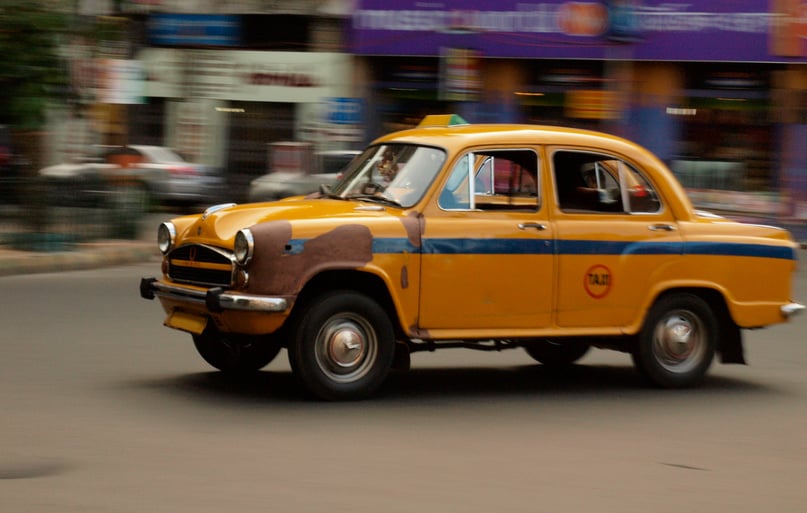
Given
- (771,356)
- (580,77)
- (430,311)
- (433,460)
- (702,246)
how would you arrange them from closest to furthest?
1. (433,460)
2. (430,311)
3. (702,246)
4. (771,356)
5. (580,77)

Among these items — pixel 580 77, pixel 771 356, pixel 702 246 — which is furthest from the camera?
pixel 580 77

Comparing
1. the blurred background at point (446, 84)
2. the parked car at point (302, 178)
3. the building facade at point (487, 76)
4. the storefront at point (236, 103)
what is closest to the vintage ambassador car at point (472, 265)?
the blurred background at point (446, 84)

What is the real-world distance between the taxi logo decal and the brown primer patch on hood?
61.8 inches

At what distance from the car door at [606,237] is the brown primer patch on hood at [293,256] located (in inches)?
56.6

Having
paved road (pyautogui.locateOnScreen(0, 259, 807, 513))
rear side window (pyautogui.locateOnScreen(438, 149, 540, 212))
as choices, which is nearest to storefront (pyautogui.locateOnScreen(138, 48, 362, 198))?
paved road (pyautogui.locateOnScreen(0, 259, 807, 513))

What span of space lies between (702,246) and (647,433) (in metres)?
1.85

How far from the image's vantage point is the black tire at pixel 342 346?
26.7 ft

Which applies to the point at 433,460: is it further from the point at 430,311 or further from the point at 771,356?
the point at 771,356

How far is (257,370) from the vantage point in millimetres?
9500

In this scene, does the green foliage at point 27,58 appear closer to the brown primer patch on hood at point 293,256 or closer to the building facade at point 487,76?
the building facade at point 487,76

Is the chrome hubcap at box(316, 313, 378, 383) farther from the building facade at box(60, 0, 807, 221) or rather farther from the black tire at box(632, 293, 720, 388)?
the building facade at box(60, 0, 807, 221)

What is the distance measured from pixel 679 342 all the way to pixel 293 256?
284cm

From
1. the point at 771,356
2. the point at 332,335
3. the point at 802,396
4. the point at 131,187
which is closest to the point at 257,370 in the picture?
the point at 332,335

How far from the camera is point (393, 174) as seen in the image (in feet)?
29.1
